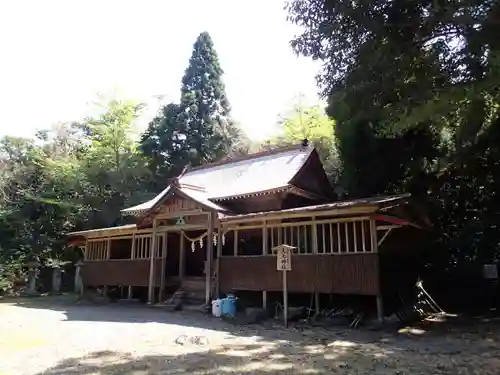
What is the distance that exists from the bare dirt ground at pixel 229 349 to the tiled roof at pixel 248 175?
5.11 metres

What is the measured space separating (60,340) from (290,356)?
5.07 meters

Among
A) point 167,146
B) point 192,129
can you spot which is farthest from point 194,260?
point 192,129

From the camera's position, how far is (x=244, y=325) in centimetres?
1127

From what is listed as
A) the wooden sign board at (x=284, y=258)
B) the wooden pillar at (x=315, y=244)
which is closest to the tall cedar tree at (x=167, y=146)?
the wooden pillar at (x=315, y=244)

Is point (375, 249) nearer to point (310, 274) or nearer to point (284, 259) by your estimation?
point (310, 274)

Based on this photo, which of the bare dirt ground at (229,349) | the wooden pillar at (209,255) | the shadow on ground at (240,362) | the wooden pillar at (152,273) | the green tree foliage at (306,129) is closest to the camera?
the shadow on ground at (240,362)

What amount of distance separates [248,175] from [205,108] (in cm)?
1241

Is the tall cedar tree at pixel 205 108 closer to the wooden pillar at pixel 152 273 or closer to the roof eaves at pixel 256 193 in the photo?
the wooden pillar at pixel 152 273

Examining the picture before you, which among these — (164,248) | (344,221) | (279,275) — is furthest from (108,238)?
(344,221)

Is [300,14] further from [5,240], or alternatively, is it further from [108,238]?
[5,240]

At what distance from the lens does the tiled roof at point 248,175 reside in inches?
607

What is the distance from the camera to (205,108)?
28.3 meters

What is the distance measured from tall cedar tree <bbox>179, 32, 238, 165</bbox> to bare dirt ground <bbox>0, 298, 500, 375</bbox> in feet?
55.2

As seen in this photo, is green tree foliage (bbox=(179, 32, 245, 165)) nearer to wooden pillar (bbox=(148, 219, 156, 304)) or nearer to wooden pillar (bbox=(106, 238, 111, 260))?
wooden pillar (bbox=(106, 238, 111, 260))
